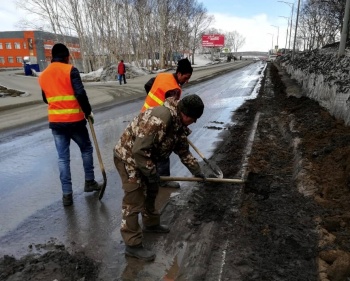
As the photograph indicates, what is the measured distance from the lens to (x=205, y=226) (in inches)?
149

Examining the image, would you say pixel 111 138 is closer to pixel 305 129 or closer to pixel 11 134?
pixel 11 134

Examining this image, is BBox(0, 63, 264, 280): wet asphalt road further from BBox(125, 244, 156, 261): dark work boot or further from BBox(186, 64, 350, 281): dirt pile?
BBox(186, 64, 350, 281): dirt pile

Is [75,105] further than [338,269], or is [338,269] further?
[75,105]

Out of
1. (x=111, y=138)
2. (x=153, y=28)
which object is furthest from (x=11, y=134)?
(x=153, y=28)

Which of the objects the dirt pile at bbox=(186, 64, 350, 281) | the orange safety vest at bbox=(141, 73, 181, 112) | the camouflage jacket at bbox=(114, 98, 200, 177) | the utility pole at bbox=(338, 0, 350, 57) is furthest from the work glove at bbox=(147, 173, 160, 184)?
the utility pole at bbox=(338, 0, 350, 57)

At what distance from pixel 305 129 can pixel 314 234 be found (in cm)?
474

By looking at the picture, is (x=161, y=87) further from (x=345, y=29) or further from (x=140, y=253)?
(x=345, y=29)

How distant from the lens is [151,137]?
269 cm

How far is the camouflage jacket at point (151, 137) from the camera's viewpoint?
2.70m

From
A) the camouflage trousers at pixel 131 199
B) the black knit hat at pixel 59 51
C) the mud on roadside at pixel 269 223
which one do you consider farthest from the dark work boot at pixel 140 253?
the black knit hat at pixel 59 51

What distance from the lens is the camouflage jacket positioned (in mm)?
2702

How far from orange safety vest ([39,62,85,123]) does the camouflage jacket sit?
1.37 meters

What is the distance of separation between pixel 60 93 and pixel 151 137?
1917mm

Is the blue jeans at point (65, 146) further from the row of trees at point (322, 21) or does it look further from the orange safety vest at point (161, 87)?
the row of trees at point (322, 21)
